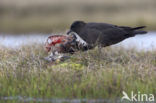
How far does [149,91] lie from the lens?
607cm

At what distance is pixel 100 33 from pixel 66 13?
11106mm

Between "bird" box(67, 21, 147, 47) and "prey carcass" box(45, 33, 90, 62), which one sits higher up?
"bird" box(67, 21, 147, 47)

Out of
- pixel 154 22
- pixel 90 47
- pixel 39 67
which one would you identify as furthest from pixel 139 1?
pixel 39 67

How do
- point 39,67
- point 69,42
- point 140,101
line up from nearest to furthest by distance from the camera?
point 140,101 → point 39,67 → point 69,42

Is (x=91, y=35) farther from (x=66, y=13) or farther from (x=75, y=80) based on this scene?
(x=66, y=13)

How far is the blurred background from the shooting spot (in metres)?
18.2

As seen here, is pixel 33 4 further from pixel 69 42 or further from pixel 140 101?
pixel 140 101

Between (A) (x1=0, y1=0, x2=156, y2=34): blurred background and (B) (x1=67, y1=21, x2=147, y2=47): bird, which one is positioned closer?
(B) (x1=67, y1=21, x2=147, y2=47): bird

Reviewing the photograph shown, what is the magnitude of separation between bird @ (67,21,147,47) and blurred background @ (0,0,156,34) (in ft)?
29.1

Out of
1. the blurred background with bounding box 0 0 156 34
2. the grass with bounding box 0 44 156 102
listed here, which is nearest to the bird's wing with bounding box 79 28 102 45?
the grass with bounding box 0 44 156 102

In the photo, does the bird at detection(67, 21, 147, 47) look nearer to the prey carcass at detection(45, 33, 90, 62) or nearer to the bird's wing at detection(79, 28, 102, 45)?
the bird's wing at detection(79, 28, 102, 45)

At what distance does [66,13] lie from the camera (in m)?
19.4

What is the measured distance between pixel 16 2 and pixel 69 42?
12220 millimetres

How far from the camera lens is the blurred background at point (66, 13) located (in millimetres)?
18188
